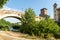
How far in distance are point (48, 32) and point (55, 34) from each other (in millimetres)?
1240

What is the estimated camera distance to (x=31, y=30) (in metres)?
28.9

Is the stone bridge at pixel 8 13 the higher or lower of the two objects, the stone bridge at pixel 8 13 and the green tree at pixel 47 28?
the higher

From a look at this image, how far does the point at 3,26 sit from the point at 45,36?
16.8m

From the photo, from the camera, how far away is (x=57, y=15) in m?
69.9

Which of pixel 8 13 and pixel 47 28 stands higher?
pixel 8 13

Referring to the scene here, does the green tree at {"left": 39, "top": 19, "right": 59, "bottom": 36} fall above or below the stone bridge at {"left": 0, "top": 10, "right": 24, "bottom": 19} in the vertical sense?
below

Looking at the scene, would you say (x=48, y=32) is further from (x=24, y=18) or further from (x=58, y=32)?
(x=24, y=18)

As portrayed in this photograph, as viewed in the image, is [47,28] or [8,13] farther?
[8,13]

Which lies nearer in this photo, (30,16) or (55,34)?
(55,34)

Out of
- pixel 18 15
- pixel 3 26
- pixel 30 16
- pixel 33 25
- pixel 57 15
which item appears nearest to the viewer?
pixel 33 25

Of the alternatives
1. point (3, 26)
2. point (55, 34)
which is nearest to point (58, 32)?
point (55, 34)

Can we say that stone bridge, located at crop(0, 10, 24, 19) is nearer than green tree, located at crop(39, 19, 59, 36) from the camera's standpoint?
No

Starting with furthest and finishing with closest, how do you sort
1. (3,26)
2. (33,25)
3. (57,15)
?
(57,15)
(3,26)
(33,25)

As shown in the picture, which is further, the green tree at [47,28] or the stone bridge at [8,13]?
the stone bridge at [8,13]
